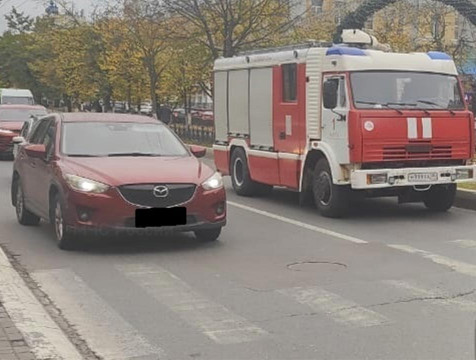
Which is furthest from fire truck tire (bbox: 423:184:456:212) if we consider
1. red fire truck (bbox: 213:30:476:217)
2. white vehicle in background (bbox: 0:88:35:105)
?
white vehicle in background (bbox: 0:88:35:105)

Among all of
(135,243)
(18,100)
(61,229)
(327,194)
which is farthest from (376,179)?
(18,100)

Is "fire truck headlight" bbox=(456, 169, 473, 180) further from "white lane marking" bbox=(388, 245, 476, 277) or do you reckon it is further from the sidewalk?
the sidewalk

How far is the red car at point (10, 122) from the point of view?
928 inches

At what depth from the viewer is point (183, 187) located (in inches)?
347

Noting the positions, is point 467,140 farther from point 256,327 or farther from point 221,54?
point 221,54

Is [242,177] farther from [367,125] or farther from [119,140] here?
[119,140]

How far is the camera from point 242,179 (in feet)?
48.8

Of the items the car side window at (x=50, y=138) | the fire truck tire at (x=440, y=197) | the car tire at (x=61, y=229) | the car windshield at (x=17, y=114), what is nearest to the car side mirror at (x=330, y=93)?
the fire truck tire at (x=440, y=197)

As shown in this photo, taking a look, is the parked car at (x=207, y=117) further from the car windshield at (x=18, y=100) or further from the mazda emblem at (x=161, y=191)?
the mazda emblem at (x=161, y=191)

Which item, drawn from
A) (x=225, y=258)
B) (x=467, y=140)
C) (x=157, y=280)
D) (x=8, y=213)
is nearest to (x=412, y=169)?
(x=467, y=140)

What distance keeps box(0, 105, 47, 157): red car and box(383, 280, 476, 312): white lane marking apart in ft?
59.3

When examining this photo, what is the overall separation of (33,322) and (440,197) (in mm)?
8034

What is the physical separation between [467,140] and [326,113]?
2150 millimetres

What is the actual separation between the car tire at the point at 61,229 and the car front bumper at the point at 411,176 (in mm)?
4223
